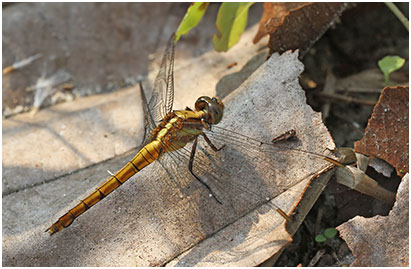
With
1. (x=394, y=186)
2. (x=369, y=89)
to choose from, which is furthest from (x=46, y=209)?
(x=369, y=89)

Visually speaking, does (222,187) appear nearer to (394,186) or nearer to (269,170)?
(269,170)

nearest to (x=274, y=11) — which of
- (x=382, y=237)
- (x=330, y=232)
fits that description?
(x=330, y=232)

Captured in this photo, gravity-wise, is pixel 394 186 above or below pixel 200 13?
below

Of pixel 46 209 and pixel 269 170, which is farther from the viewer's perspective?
pixel 46 209

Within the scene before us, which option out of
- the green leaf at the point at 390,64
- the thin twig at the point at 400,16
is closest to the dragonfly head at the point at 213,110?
the green leaf at the point at 390,64

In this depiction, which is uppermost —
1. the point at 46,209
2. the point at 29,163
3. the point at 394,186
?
the point at 29,163

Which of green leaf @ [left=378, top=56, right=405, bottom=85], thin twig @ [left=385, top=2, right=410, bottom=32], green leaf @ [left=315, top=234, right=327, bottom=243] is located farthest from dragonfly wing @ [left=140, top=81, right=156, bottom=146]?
thin twig @ [left=385, top=2, right=410, bottom=32]

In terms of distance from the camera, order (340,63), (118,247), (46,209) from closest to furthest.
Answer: (118,247)
(46,209)
(340,63)

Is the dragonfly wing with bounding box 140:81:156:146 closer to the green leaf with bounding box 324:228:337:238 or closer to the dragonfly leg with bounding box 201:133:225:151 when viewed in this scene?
the dragonfly leg with bounding box 201:133:225:151

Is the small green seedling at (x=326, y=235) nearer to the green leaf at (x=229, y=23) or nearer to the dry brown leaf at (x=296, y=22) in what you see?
the dry brown leaf at (x=296, y=22)
